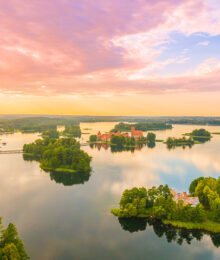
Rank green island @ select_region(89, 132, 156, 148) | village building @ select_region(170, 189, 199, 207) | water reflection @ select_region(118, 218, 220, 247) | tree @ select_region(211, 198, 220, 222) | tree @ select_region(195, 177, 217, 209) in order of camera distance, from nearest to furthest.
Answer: water reflection @ select_region(118, 218, 220, 247) → tree @ select_region(211, 198, 220, 222) → village building @ select_region(170, 189, 199, 207) → tree @ select_region(195, 177, 217, 209) → green island @ select_region(89, 132, 156, 148)

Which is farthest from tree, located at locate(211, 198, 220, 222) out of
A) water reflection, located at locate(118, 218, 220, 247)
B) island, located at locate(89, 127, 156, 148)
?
island, located at locate(89, 127, 156, 148)

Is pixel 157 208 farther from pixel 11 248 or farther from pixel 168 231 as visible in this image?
pixel 11 248

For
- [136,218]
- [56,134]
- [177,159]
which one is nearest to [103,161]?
[177,159]

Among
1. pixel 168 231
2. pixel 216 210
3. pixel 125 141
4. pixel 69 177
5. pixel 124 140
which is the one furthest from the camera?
pixel 124 140

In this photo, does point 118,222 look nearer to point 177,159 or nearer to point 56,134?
point 177,159

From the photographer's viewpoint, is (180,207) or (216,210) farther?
(180,207)

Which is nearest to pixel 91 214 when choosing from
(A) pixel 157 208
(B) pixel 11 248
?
(A) pixel 157 208

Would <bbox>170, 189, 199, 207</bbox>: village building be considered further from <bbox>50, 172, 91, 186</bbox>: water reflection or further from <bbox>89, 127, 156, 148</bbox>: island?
<bbox>89, 127, 156, 148</bbox>: island

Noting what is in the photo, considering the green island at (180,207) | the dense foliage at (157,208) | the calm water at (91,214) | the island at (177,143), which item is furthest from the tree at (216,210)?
the island at (177,143)

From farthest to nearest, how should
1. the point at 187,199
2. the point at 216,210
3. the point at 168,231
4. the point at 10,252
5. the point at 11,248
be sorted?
1. the point at 187,199
2. the point at 216,210
3. the point at 168,231
4. the point at 11,248
5. the point at 10,252
